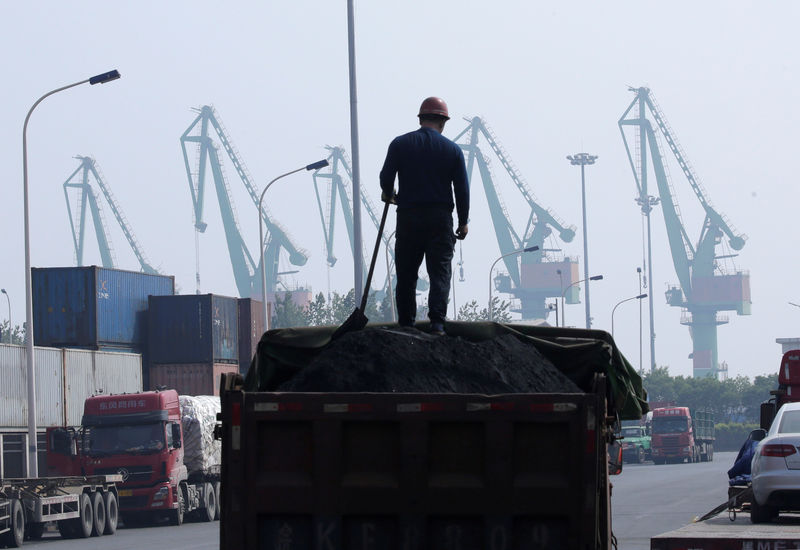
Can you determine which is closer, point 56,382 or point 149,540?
point 149,540

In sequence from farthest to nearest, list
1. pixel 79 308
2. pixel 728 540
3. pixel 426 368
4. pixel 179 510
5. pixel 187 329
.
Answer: pixel 187 329
pixel 79 308
pixel 179 510
pixel 426 368
pixel 728 540

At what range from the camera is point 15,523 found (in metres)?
24.4

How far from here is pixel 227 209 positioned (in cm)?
16225

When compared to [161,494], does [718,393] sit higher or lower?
lower

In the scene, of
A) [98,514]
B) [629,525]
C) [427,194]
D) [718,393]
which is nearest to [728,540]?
[427,194]

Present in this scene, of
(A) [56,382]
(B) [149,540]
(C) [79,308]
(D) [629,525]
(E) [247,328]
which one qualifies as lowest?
(B) [149,540]

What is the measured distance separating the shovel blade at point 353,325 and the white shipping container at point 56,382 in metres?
25.8

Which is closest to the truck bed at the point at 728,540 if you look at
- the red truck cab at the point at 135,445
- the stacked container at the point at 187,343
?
the red truck cab at the point at 135,445

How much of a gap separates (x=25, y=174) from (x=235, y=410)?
2374 centimetres

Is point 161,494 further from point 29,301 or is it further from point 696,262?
point 696,262

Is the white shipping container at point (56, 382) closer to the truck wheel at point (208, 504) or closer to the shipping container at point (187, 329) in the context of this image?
the truck wheel at point (208, 504)

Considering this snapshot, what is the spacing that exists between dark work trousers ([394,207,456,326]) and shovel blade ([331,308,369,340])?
0.29 metres

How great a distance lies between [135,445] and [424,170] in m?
21.7

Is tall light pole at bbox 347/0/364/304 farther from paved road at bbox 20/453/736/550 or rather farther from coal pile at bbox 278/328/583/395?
coal pile at bbox 278/328/583/395
